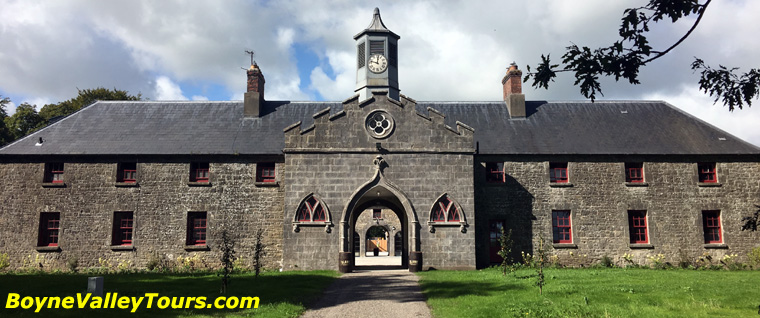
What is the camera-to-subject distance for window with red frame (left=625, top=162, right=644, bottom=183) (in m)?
24.1

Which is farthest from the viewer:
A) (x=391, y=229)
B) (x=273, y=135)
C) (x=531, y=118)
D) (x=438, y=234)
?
(x=391, y=229)

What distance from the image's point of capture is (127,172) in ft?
77.7

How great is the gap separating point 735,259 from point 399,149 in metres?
16.1

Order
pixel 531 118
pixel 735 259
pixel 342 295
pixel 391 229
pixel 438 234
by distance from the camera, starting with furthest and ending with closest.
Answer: pixel 391 229 < pixel 531 118 < pixel 735 259 < pixel 438 234 < pixel 342 295

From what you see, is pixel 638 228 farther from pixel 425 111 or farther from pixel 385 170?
pixel 385 170

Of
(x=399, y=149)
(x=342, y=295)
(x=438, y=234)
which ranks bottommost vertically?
(x=342, y=295)

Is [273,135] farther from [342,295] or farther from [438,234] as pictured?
[342,295]

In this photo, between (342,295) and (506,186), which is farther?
(506,186)

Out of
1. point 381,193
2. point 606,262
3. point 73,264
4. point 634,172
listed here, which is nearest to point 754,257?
point 634,172

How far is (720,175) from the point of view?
2392cm

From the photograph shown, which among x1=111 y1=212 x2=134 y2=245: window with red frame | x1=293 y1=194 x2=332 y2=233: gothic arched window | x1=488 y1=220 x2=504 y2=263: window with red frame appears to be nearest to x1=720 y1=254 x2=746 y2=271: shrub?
x1=488 y1=220 x2=504 y2=263: window with red frame

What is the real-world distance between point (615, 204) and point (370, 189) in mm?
11534

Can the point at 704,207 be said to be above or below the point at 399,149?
below

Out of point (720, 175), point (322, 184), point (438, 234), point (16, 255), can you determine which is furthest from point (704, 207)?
point (16, 255)
